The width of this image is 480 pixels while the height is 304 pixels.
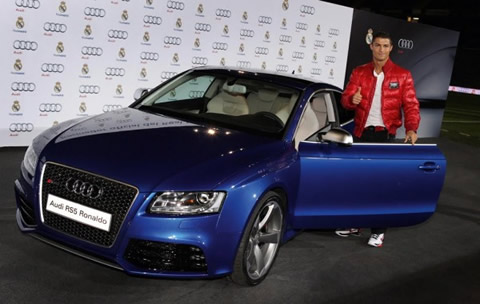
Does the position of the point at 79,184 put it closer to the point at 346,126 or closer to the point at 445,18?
the point at 346,126

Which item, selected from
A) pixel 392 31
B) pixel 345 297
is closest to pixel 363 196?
pixel 345 297

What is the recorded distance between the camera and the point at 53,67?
24.1 feet

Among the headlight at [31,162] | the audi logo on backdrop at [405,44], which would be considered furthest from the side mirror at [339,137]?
the audi logo on backdrop at [405,44]

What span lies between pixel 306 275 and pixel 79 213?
5.93ft

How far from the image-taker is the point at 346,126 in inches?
210

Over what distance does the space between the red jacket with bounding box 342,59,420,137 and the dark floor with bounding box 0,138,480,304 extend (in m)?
1.19

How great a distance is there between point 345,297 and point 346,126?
204 centimetres

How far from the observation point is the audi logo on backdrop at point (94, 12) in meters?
7.49

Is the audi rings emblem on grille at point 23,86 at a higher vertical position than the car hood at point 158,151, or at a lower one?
lower

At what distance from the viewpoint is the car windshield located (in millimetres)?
4242

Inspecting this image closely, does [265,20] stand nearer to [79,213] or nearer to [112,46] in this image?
[112,46]

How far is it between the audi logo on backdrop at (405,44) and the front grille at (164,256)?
10360mm

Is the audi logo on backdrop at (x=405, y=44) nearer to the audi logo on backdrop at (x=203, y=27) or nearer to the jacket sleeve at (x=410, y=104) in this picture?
the audi logo on backdrop at (x=203, y=27)

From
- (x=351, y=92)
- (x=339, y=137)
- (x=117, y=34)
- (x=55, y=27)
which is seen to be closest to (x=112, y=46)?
(x=117, y=34)
